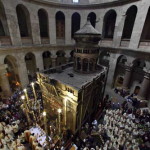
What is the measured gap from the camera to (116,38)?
15727 mm

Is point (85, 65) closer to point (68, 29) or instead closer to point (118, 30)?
point (118, 30)

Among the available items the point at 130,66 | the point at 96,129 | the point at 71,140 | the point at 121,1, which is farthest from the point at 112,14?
the point at 71,140

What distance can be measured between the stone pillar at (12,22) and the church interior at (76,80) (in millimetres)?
116

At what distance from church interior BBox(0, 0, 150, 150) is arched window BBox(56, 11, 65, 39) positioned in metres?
0.19

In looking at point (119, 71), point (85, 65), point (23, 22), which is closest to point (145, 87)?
point (119, 71)

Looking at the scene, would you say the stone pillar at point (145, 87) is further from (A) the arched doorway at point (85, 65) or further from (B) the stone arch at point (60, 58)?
(B) the stone arch at point (60, 58)

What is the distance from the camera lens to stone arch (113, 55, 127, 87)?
1680 cm

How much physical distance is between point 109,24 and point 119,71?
30.3 feet

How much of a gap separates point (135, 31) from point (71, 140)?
15.9 metres

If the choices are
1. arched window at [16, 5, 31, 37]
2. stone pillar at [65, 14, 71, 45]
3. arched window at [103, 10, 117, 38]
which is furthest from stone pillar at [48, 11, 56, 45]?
arched window at [103, 10, 117, 38]

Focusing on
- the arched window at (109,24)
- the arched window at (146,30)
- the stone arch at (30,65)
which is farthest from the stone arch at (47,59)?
the arched window at (146,30)

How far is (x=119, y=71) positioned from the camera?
1761 cm

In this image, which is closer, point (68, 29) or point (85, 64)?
point (85, 64)

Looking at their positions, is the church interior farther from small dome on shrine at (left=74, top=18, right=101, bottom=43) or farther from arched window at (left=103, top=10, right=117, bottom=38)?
arched window at (left=103, top=10, right=117, bottom=38)
